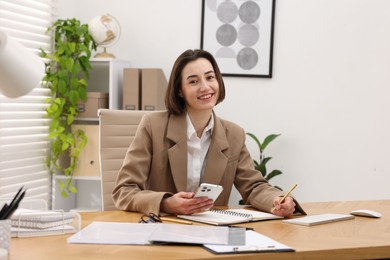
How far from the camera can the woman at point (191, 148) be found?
2.79 meters

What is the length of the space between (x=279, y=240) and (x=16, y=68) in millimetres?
1050

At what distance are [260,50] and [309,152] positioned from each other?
0.84 meters

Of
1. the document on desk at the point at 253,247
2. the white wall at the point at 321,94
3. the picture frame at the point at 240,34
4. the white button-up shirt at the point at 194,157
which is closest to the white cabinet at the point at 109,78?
the white wall at the point at 321,94

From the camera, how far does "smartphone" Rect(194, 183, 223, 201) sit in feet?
7.80

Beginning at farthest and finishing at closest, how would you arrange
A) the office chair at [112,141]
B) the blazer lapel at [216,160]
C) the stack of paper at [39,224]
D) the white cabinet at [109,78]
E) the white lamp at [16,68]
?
1. the white cabinet at [109,78]
2. the office chair at [112,141]
3. the blazer lapel at [216,160]
4. the stack of paper at [39,224]
5. the white lamp at [16,68]

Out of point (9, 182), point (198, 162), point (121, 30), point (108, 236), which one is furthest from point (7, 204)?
point (121, 30)

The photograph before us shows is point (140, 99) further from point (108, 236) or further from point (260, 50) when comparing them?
point (108, 236)

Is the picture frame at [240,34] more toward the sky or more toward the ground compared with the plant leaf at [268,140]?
more toward the sky

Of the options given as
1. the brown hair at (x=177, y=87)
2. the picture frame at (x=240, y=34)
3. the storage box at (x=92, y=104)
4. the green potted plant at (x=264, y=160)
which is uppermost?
the picture frame at (x=240, y=34)

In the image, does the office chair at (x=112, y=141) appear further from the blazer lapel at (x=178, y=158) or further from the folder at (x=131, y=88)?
the folder at (x=131, y=88)

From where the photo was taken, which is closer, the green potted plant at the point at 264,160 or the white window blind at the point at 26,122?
the white window blind at the point at 26,122

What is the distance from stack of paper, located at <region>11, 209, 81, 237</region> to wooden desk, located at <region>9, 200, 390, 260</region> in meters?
0.03

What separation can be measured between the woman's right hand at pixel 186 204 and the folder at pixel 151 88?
2270 mm

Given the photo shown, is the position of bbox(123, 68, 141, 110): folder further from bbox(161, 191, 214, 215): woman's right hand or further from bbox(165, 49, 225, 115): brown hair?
bbox(161, 191, 214, 215): woman's right hand
